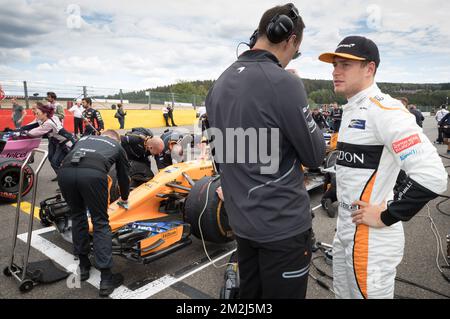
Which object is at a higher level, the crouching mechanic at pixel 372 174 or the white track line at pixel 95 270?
the crouching mechanic at pixel 372 174

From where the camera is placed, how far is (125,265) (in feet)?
11.0

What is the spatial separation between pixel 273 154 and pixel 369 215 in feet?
2.12

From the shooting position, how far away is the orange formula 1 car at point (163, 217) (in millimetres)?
3082

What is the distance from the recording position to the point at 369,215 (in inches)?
63.9

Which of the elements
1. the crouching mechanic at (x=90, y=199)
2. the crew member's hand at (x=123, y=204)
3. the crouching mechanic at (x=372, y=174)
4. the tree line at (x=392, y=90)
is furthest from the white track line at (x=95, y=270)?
the tree line at (x=392, y=90)

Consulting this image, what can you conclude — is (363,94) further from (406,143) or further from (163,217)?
(163,217)

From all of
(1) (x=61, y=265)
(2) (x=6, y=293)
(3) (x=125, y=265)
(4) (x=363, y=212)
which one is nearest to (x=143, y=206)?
(3) (x=125, y=265)

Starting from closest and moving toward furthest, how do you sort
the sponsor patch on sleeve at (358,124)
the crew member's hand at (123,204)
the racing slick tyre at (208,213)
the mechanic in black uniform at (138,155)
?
the sponsor patch on sleeve at (358,124) < the racing slick tyre at (208,213) < the crew member's hand at (123,204) < the mechanic in black uniform at (138,155)

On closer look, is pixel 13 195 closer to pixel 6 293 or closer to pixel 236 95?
pixel 6 293

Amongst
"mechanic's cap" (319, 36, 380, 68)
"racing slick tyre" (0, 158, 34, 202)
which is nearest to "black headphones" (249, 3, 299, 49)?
"mechanic's cap" (319, 36, 380, 68)

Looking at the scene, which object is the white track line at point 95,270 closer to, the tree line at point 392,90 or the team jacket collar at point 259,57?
the team jacket collar at point 259,57

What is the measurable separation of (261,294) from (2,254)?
3.18m

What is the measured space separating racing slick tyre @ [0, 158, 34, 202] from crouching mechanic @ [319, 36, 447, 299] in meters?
4.88

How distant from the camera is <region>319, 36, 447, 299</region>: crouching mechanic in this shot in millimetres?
1473
